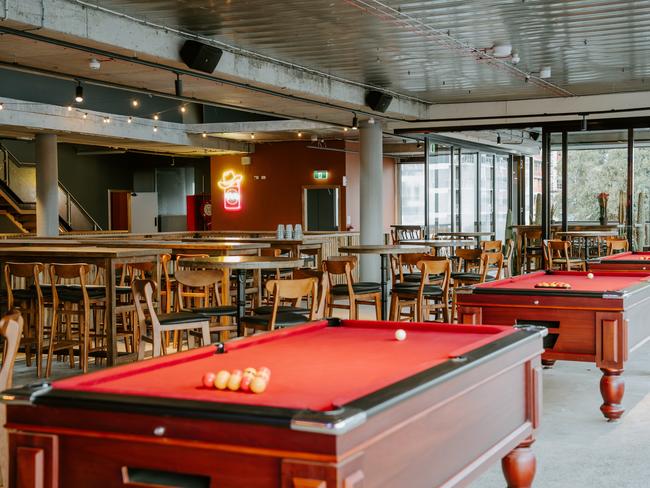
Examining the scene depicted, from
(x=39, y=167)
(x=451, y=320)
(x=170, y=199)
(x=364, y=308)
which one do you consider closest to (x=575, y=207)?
(x=364, y=308)

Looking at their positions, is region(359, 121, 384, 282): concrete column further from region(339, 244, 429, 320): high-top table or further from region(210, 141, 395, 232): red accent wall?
region(339, 244, 429, 320): high-top table

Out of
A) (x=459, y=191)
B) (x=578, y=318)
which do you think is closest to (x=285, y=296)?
(x=578, y=318)

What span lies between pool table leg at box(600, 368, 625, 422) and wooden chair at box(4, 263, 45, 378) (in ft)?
14.6

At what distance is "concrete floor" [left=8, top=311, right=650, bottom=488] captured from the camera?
13.9 feet

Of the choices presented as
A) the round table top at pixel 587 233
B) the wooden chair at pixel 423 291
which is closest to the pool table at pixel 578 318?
the wooden chair at pixel 423 291

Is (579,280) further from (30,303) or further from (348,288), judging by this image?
(30,303)

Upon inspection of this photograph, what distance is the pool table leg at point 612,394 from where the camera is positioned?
5.23 metres

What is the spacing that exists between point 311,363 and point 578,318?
2.64m

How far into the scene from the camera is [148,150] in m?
20.2

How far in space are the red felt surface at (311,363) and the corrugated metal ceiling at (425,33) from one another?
466cm

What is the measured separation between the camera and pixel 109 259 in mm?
7184

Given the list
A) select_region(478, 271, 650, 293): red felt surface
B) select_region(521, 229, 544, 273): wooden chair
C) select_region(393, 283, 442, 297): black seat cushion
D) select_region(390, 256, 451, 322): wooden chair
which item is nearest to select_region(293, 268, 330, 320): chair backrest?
select_region(478, 271, 650, 293): red felt surface

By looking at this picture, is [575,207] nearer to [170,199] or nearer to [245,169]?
[245,169]

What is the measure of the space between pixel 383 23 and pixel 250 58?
2151mm
